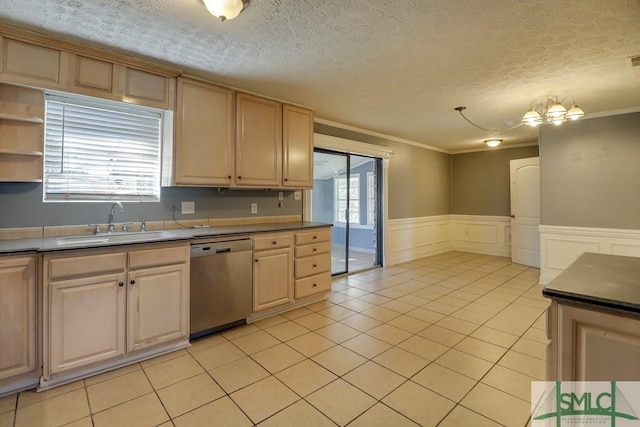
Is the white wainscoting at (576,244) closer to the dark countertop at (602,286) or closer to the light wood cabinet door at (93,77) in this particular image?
the dark countertop at (602,286)

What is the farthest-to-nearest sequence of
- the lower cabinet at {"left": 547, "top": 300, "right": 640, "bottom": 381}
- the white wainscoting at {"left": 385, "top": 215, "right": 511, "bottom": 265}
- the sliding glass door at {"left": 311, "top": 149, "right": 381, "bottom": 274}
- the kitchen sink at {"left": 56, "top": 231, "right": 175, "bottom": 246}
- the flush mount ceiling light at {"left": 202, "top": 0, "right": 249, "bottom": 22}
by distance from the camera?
the white wainscoting at {"left": 385, "top": 215, "right": 511, "bottom": 265} → the sliding glass door at {"left": 311, "top": 149, "right": 381, "bottom": 274} → the kitchen sink at {"left": 56, "top": 231, "right": 175, "bottom": 246} → the flush mount ceiling light at {"left": 202, "top": 0, "right": 249, "bottom": 22} → the lower cabinet at {"left": 547, "top": 300, "right": 640, "bottom": 381}

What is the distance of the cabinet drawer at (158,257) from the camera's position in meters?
2.24

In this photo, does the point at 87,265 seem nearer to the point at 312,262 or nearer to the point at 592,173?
the point at 312,262

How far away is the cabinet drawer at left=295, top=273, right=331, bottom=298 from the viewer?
11.2 feet

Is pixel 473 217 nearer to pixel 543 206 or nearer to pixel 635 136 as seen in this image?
pixel 543 206

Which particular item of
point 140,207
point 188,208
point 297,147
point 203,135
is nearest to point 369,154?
point 297,147

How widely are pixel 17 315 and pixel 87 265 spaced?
450 millimetres

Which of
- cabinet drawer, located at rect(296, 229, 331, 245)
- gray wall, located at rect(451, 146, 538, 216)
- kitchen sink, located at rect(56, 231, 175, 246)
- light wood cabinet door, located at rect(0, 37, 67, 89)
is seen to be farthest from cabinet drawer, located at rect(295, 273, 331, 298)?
gray wall, located at rect(451, 146, 538, 216)

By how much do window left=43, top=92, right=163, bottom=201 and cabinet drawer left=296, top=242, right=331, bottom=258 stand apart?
1519 millimetres

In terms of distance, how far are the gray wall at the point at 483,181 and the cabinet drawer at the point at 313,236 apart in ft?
15.2

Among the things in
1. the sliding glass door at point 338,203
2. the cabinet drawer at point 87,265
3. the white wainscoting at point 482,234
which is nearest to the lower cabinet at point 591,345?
the cabinet drawer at point 87,265

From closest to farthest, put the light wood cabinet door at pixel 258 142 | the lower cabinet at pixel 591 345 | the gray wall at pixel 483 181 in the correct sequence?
the lower cabinet at pixel 591 345
the light wood cabinet door at pixel 258 142
the gray wall at pixel 483 181

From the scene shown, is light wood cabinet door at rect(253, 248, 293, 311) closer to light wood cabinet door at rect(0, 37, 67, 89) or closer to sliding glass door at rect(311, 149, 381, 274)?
sliding glass door at rect(311, 149, 381, 274)

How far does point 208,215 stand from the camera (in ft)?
10.7
